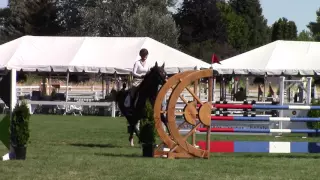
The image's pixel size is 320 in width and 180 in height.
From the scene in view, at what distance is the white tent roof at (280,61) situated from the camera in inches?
1151

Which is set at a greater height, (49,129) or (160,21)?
(160,21)

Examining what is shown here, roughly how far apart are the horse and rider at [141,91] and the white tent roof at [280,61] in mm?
14309

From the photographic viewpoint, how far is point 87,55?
32125 mm

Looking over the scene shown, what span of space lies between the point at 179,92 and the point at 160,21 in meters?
53.1

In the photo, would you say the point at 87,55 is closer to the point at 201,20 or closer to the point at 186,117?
the point at 186,117

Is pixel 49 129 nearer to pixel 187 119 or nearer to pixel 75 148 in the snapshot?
pixel 75 148

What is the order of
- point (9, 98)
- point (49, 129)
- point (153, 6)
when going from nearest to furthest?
point (9, 98), point (49, 129), point (153, 6)

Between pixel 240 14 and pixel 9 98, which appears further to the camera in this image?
pixel 240 14

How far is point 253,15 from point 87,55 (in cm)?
8191

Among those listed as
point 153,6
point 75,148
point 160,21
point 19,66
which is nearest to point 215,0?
point 153,6

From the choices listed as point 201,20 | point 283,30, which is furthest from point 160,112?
point 283,30

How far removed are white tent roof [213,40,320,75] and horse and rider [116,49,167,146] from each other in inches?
563

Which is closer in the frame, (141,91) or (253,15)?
(141,91)

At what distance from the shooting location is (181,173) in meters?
10.5
